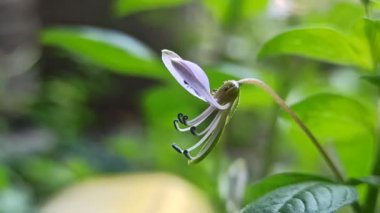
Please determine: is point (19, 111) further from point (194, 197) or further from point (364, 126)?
point (364, 126)

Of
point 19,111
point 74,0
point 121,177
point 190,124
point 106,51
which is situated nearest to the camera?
point 190,124

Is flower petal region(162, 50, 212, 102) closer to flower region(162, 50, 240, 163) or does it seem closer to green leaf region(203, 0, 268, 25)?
flower region(162, 50, 240, 163)

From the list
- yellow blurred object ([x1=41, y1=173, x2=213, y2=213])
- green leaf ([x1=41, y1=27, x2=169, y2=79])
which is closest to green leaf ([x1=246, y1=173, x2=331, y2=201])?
green leaf ([x1=41, y1=27, x2=169, y2=79])

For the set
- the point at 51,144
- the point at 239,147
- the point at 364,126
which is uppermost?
the point at 51,144

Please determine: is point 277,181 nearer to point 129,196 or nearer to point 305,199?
point 305,199


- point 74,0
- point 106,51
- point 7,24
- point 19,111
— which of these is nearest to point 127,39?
point 106,51

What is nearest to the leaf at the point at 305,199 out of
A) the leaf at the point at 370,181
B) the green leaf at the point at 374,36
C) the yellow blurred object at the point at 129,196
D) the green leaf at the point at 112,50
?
the leaf at the point at 370,181
